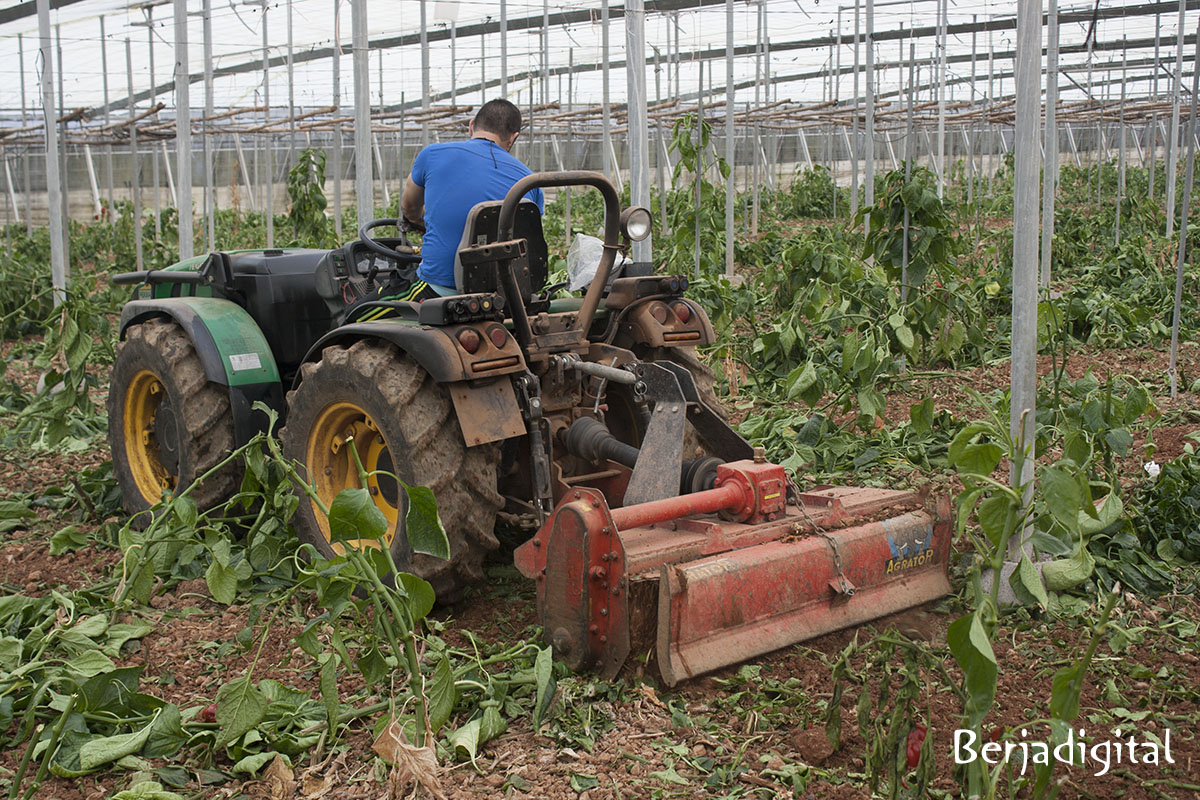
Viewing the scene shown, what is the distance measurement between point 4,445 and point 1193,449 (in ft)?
22.5

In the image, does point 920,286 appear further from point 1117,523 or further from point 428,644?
point 428,644

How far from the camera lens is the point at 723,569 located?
3.57 metres

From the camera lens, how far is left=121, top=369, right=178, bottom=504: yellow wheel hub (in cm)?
554

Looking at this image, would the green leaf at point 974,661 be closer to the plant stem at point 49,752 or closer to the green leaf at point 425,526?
the green leaf at point 425,526

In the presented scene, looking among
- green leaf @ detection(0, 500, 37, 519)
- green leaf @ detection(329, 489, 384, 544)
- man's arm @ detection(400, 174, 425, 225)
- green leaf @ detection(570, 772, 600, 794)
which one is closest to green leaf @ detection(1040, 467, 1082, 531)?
green leaf @ detection(570, 772, 600, 794)

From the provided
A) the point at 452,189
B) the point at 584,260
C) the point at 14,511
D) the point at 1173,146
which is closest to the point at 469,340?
the point at 452,189

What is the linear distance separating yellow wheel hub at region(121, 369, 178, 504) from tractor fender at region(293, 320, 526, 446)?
1980 millimetres

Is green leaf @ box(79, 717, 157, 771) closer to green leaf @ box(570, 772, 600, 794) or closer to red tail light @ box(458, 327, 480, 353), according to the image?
green leaf @ box(570, 772, 600, 794)

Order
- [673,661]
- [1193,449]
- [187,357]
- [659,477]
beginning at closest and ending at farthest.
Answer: [673,661] < [659,477] < [187,357] < [1193,449]

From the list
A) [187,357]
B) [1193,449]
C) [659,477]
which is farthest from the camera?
[1193,449]

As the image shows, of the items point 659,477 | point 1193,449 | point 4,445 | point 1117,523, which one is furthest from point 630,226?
point 4,445

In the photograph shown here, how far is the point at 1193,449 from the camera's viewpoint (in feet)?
19.0

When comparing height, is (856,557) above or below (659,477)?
below

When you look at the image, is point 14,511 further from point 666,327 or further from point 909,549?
point 909,549
